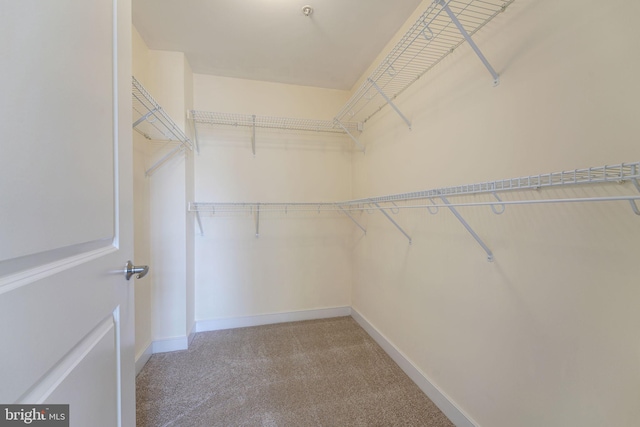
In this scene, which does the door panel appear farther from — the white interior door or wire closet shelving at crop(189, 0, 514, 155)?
wire closet shelving at crop(189, 0, 514, 155)

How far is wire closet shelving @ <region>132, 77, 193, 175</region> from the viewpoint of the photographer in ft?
5.04

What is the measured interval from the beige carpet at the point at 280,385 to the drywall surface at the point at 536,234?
312 mm

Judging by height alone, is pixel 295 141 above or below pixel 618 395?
above

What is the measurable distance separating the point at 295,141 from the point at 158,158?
1273 millimetres

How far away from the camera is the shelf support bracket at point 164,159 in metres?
2.03

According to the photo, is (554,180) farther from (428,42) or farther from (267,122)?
(267,122)

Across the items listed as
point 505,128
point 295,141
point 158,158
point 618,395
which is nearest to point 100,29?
point 505,128

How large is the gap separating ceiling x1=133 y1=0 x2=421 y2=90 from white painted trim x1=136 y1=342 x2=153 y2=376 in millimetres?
2424

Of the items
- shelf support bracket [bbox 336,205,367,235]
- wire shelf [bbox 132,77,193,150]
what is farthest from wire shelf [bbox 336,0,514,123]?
wire shelf [bbox 132,77,193,150]

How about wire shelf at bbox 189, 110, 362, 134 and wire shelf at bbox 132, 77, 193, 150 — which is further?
wire shelf at bbox 189, 110, 362, 134

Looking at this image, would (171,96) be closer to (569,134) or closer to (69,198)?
(69,198)

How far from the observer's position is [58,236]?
47 cm

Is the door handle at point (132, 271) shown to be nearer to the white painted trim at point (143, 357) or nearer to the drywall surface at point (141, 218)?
the drywall surface at point (141, 218)

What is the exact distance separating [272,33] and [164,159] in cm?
133
